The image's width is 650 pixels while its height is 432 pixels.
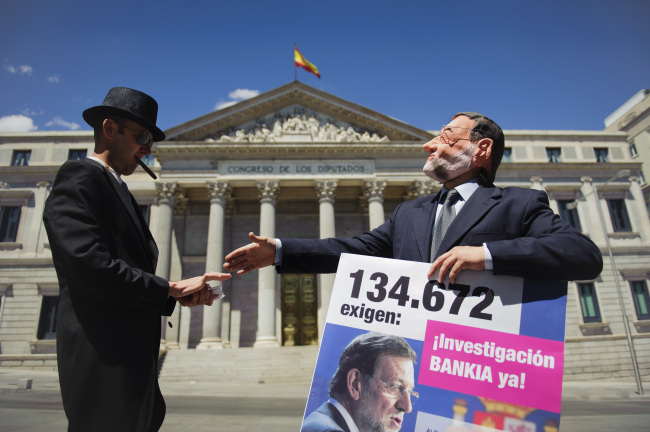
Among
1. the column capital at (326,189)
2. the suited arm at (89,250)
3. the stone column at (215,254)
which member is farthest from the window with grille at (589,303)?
the suited arm at (89,250)

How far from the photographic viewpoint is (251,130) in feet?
98.7

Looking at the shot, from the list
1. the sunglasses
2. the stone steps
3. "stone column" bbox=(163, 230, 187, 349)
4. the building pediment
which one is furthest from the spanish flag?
the sunglasses

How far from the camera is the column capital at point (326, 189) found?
28.1 metres

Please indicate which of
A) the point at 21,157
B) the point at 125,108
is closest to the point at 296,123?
the point at 21,157

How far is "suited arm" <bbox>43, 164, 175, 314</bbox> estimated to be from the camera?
8.23 ft

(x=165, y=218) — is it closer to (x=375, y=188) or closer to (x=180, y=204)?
(x=180, y=204)

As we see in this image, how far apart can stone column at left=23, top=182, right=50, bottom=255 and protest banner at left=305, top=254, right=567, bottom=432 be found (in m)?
34.6

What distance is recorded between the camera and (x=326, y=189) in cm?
2811

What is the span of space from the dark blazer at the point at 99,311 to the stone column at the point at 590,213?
118 ft

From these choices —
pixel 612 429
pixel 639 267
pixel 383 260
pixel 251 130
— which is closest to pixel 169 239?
pixel 251 130

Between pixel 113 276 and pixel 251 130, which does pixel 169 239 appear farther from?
pixel 113 276

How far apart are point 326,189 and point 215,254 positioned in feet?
27.1

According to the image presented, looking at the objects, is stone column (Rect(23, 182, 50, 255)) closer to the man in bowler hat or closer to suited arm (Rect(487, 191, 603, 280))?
the man in bowler hat

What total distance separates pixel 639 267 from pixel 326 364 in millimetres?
37505
